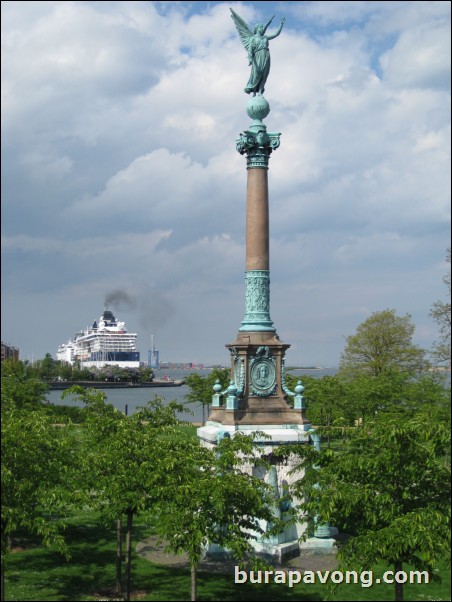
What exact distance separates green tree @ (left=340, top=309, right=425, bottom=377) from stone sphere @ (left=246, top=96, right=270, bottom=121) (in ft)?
112

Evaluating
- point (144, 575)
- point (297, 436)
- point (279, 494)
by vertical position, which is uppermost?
point (297, 436)

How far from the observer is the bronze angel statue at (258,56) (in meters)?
24.3

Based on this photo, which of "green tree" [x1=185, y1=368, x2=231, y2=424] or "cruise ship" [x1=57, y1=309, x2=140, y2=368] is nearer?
"green tree" [x1=185, y1=368, x2=231, y2=424]

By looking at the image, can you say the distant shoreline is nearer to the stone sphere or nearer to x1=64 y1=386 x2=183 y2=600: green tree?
the stone sphere

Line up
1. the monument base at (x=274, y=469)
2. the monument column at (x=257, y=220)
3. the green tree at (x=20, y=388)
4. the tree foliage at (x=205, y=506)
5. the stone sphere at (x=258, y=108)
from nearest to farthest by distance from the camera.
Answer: the tree foliage at (x=205, y=506)
the monument base at (x=274, y=469)
the monument column at (x=257, y=220)
the stone sphere at (x=258, y=108)
the green tree at (x=20, y=388)

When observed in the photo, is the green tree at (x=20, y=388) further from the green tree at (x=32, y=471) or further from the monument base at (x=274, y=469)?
the green tree at (x=32, y=471)

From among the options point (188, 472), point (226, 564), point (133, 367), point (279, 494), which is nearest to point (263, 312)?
point (279, 494)

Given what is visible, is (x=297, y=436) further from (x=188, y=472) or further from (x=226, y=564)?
(x=188, y=472)

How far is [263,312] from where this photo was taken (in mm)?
23031

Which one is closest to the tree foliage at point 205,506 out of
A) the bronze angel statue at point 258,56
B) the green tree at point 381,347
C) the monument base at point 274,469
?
the monument base at point 274,469

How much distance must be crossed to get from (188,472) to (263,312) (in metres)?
9.41

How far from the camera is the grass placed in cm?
1523

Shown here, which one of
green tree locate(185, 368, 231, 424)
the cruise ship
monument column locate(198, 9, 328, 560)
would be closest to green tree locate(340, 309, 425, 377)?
green tree locate(185, 368, 231, 424)

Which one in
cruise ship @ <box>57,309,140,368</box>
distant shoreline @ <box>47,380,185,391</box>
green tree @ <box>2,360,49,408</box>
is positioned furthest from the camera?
cruise ship @ <box>57,309,140,368</box>
